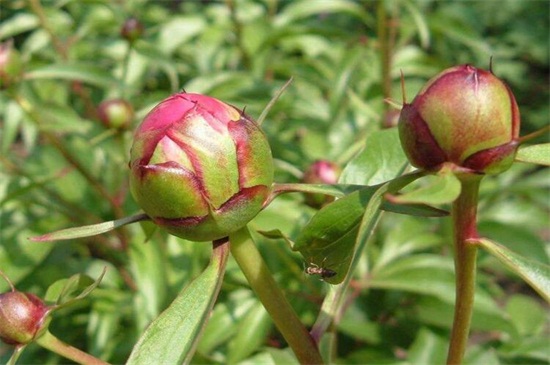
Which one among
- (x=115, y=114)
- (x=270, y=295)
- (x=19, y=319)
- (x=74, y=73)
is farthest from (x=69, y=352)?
(x=74, y=73)

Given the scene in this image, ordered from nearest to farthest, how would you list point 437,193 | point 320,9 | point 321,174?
point 437,193, point 321,174, point 320,9

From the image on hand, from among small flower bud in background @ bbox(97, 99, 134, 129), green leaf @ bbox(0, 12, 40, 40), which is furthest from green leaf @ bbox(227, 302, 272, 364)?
green leaf @ bbox(0, 12, 40, 40)

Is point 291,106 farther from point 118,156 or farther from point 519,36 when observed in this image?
point 519,36

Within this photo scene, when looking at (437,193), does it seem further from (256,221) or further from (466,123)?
(256,221)

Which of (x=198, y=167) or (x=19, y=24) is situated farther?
(x=19, y=24)

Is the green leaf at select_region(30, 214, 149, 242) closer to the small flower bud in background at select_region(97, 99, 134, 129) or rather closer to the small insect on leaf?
the small insect on leaf

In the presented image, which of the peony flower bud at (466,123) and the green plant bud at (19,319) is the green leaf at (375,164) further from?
the green plant bud at (19,319)

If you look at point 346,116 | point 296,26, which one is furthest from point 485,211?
point 296,26
